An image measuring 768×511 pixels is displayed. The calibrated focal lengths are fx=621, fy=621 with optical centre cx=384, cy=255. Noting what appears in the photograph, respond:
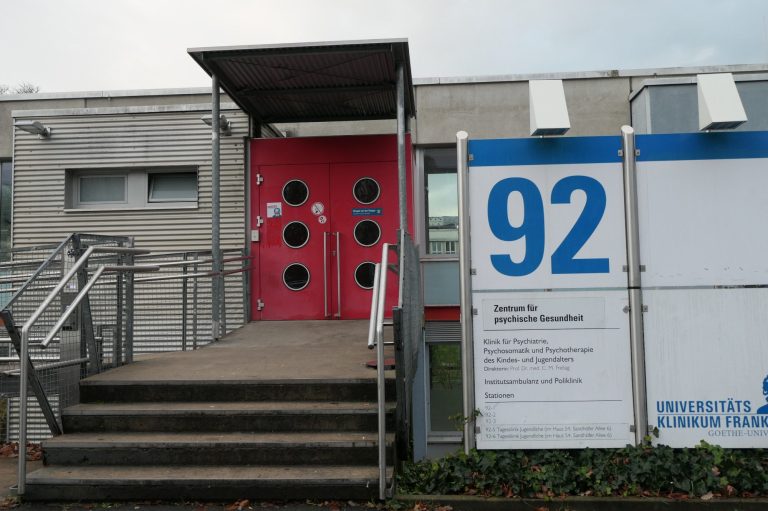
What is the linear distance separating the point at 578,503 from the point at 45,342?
392cm

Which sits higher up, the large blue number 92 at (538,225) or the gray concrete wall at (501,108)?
the gray concrete wall at (501,108)

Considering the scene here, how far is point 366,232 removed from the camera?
9.12m

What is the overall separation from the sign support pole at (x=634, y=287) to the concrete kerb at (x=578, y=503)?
0.52m

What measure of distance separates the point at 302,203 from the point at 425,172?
2.25m

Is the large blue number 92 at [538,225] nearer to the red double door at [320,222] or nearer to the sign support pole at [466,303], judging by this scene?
the sign support pole at [466,303]

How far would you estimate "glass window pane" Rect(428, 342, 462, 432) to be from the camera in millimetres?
10211

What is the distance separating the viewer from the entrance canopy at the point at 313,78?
7172 mm

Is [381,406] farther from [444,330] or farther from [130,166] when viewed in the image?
[130,166]

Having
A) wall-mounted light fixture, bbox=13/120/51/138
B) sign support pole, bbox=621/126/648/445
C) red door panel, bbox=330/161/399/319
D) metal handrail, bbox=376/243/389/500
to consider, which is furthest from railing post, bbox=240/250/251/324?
sign support pole, bbox=621/126/648/445

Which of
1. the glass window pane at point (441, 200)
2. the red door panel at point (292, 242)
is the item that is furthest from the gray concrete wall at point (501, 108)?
the red door panel at point (292, 242)

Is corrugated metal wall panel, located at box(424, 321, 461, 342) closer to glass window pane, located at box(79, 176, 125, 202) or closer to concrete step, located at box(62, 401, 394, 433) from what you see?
Result: concrete step, located at box(62, 401, 394, 433)

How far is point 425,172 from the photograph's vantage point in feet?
33.7

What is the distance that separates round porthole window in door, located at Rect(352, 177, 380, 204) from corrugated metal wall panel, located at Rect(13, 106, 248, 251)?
1.72 meters

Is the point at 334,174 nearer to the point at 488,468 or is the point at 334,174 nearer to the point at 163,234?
the point at 163,234
